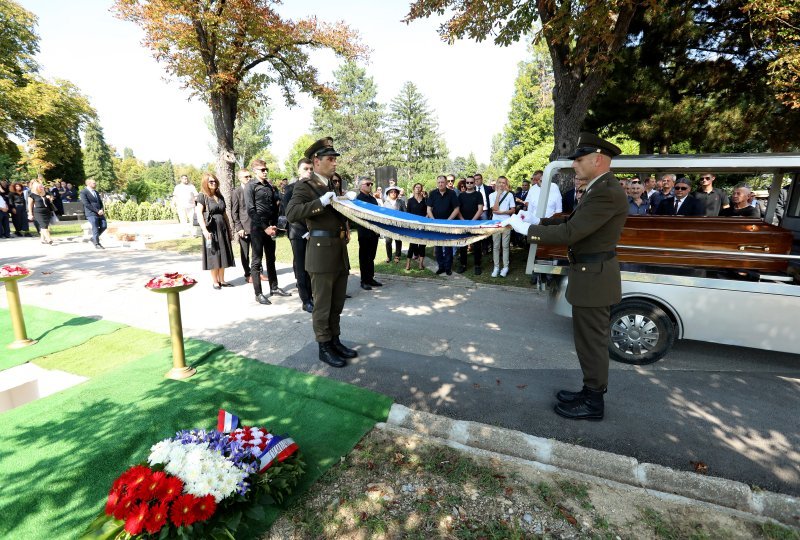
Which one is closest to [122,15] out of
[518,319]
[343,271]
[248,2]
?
[248,2]

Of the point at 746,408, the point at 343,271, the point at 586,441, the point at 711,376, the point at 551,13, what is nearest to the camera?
the point at 586,441

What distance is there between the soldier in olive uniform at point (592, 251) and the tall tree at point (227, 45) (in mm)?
10346

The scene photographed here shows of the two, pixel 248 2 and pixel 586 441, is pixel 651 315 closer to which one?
pixel 586 441

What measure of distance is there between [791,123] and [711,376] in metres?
10.8

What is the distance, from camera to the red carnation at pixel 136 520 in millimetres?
1934

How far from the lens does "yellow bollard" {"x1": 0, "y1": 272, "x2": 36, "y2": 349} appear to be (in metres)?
4.83

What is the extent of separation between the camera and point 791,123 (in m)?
10.4

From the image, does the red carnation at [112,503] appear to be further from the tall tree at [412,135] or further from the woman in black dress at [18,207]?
the tall tree at [412,135]

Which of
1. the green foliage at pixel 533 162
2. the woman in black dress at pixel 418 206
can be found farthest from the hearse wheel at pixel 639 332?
the green foliage at pixel 533 162

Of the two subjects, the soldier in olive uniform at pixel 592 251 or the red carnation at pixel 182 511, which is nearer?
the red carnation at pixel 182 511

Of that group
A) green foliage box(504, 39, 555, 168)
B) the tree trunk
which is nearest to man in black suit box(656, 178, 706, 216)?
the tree trunk

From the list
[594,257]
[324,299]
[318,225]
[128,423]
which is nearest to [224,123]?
[318,225]

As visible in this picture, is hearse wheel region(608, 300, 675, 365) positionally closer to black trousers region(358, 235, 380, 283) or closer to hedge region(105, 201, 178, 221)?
black trousers region(358, 235, 380, 283)

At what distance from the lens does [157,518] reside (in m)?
1.99
